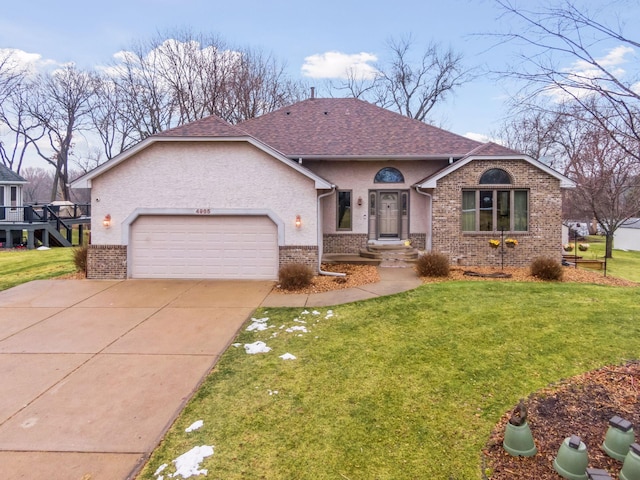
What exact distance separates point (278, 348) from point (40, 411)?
306cm

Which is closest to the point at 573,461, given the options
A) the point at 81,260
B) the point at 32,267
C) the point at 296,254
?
the point at 296,254

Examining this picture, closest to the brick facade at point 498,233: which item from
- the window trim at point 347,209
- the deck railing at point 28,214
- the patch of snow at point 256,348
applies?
the window trim at point 347,209

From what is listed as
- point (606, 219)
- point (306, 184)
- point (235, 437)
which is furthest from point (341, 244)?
point (606, 219)

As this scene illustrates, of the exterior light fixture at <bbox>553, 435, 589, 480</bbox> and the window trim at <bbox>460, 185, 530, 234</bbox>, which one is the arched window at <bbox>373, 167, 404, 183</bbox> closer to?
the window trim at <bbox>460, 185, 530, 234</bbox>

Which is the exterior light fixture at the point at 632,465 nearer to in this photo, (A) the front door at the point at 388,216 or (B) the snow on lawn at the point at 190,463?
(B) the snow on lawn at the point at 190,463

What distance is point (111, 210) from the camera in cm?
1143

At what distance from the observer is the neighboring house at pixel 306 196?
447 inches

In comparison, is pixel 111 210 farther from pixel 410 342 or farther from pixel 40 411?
pixel 410 342

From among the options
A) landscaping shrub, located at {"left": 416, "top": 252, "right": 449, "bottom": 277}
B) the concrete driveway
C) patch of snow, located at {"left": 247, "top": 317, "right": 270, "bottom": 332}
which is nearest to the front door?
landscaping shrub, located at {"left": 416, "top": 252, "right": 449, "bottom": 277}

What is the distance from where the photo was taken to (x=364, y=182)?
586 inches

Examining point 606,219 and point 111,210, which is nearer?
point 111,210

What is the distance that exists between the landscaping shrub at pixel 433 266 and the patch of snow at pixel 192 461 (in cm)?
876

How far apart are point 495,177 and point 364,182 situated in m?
4.55

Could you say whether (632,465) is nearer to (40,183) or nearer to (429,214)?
(429,214)
